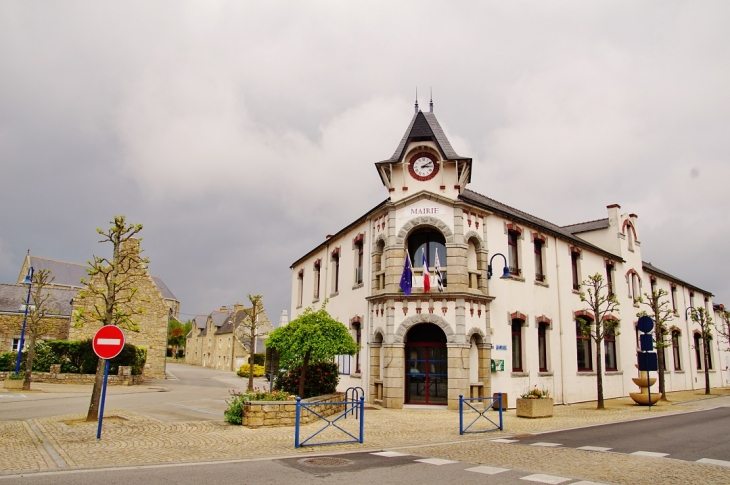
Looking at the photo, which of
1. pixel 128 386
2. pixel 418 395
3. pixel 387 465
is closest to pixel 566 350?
pixel 418 395

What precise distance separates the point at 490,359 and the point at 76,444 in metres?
13.4

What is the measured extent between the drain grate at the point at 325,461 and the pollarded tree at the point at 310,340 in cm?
649

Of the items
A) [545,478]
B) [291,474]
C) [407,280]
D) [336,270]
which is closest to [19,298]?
[336,270]

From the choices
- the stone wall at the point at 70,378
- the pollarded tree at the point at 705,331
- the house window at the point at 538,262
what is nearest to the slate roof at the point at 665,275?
the pollarded tree at the point at 705,331

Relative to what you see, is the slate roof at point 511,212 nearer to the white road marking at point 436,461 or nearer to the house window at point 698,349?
the white road marking at point 436,461

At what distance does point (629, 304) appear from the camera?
94.7 feet

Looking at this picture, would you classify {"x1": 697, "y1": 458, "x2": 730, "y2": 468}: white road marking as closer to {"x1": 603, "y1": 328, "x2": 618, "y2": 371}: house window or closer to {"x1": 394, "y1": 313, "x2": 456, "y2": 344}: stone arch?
{"x1": 394, "y1": 313, "x2": 456, "y2": 344}: stone arch

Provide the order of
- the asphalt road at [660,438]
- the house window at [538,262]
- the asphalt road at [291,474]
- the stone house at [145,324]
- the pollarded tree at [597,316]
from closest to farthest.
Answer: the asphalt road at [291,474], the asphalt road at [660,438], the pollarded tree at [597,316], the house window at [538,262], the stone house at [145,324]

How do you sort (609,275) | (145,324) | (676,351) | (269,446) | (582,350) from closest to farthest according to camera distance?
1. (269,446)
2. (582,350)
3. (609,275)
4. (676,351)
5. (145,324)

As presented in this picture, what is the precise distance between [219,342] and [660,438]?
6157 centimetres

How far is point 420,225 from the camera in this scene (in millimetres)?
19656

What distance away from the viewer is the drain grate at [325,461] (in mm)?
8987

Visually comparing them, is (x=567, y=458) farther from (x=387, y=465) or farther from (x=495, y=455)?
(x=387, y=465)

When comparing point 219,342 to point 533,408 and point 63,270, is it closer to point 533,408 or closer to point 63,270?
point 63,270
